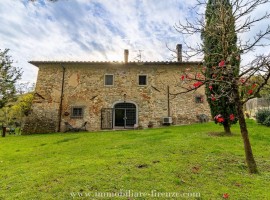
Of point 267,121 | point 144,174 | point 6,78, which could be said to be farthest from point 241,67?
point 6,78

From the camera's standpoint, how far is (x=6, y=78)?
18.5m

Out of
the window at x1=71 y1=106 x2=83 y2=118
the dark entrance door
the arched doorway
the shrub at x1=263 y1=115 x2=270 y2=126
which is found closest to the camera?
the shrub at x1=263 y1=115 x2=270 y2=126

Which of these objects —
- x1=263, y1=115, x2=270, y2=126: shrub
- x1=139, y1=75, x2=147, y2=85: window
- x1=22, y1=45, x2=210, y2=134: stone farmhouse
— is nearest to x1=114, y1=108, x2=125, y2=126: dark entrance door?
x1=22, y1=45, x2=210, y2=134: stone farmhouse

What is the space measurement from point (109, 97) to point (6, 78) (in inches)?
391

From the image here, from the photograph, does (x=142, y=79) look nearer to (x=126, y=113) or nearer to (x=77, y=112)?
(x=126, y=113)

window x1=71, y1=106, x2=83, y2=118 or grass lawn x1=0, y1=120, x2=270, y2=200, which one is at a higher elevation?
window x1=71, y1=106, x2=83, y2=118

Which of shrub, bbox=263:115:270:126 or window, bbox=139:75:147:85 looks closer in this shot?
shrub, bbox=263:115:270:126

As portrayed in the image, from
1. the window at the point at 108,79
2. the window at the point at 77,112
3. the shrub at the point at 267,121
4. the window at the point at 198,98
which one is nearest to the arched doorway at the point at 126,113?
the window at the point at 108,79

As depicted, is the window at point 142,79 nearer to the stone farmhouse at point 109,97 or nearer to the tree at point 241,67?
the stone farmhouse at point 109,97

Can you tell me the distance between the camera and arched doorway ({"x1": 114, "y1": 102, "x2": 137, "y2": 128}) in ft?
53.6

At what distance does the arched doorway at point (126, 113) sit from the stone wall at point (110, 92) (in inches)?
16.2

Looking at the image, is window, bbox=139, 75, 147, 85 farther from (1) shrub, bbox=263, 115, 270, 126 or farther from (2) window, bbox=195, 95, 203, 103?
(1) shrub, bbox=263, 115, 270, 126

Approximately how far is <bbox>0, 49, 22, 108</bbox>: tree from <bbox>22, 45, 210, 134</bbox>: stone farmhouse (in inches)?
158

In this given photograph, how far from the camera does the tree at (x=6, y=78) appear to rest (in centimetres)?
1819
